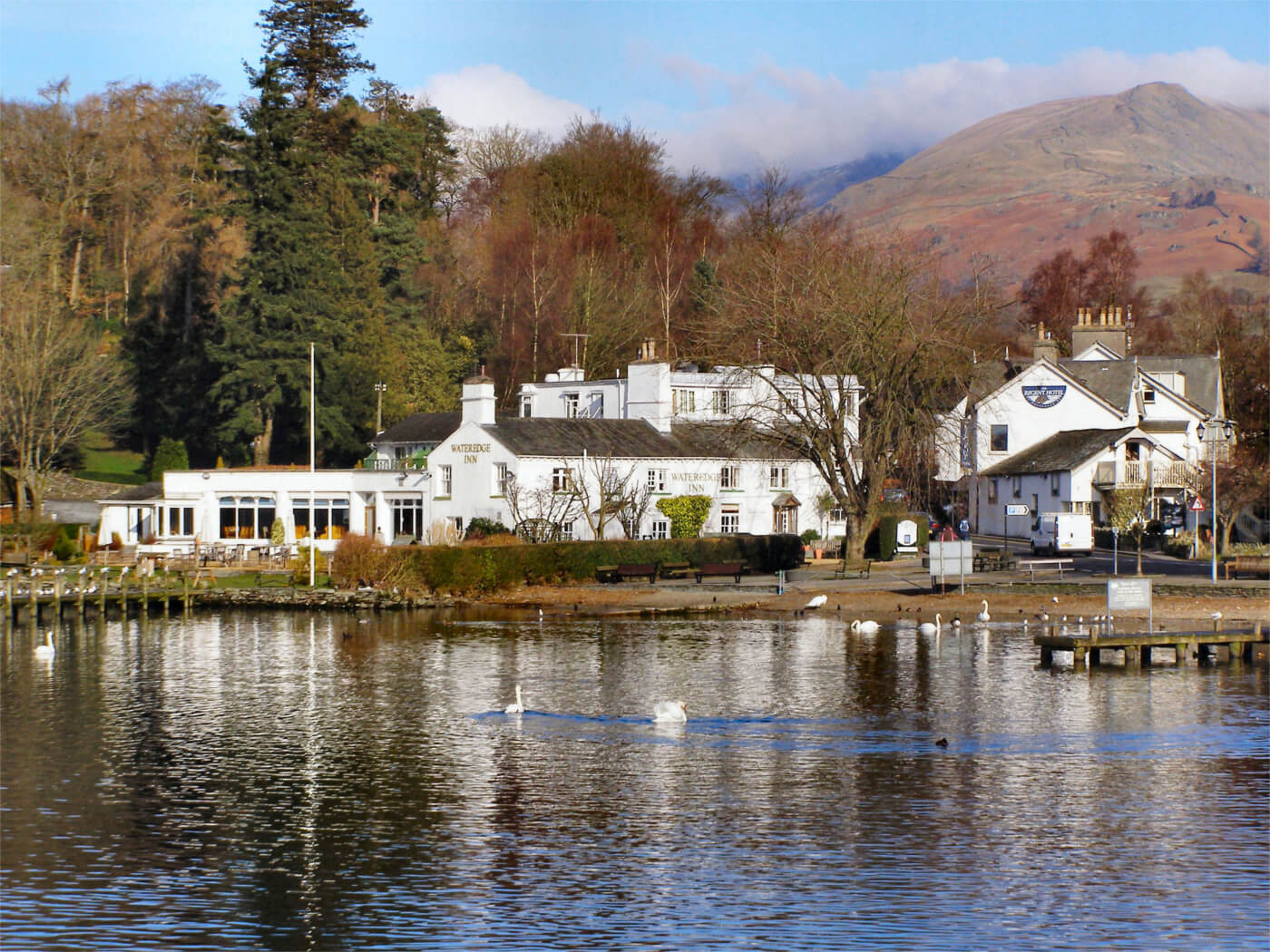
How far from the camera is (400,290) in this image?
347ft

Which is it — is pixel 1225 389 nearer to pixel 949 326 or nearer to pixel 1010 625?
pixel 949 326

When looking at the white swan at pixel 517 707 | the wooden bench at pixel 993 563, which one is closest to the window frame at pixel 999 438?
the wooden bench at pixel 993 563

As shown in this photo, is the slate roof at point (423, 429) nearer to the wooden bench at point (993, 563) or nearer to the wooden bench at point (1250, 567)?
the wooden bench at point (993, 563)

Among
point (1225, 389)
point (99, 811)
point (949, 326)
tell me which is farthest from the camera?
point (1225, 389)

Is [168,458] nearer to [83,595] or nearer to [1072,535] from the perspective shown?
[83,595]

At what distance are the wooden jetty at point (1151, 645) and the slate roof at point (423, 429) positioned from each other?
4487 cm

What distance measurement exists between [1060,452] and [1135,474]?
496 cm

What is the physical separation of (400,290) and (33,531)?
122 feet

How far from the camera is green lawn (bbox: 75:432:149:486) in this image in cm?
9650

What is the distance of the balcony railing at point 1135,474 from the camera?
78188 mm

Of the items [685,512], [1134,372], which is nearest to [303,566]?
[685,512]

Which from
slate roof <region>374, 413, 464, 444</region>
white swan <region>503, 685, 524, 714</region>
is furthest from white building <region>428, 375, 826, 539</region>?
white swan <region>503, 685, 524, 714</region>

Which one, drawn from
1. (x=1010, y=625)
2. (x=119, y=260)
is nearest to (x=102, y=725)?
(x=1010, y=625)

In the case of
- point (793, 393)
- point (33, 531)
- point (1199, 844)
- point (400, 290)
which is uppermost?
point (400, 290)
